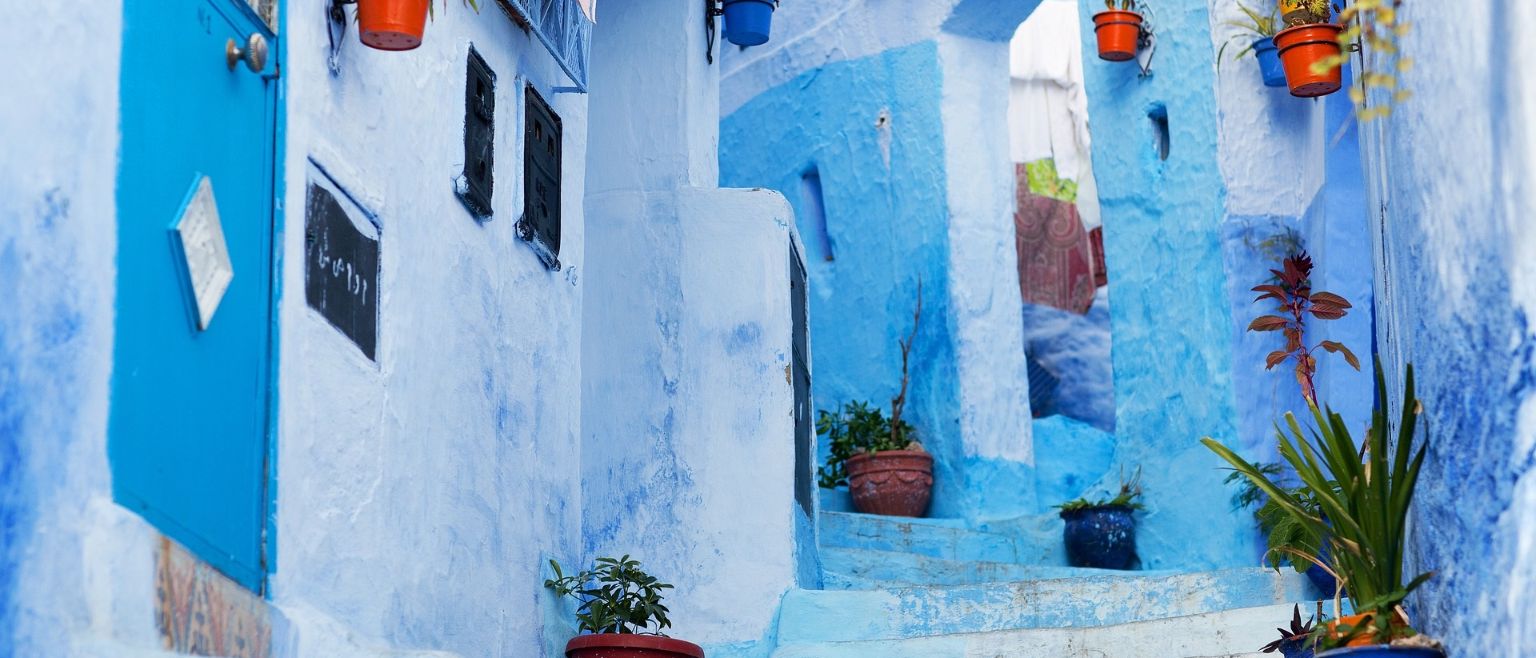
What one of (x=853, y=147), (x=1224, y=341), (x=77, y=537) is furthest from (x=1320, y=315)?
(x=77, y=537)

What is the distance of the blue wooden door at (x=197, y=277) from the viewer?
3480mm

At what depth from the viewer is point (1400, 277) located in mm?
4461

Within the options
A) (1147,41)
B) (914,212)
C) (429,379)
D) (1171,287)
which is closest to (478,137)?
(429,379)

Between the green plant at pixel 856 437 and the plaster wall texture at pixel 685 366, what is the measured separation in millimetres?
2452

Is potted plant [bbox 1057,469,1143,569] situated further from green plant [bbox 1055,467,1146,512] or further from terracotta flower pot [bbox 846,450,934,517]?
terracotta flower pot [bbox 846,450,934,517]

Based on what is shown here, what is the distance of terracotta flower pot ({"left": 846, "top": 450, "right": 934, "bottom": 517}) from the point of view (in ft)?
31.6

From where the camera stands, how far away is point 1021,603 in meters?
6.71

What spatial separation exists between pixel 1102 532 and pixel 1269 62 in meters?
2.31

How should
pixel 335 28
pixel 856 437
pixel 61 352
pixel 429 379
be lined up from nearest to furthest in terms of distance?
pixel 61 352
pixel 335 28
pixel 429 379
pixel 856 437

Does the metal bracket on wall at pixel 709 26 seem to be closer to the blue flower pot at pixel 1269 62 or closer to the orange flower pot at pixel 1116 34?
the orange flower pot at pixel 1116 34

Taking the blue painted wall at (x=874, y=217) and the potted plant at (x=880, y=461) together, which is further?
the blue painted wall at (x=874, y=217)

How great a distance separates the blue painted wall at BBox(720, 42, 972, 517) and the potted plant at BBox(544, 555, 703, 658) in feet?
12.5

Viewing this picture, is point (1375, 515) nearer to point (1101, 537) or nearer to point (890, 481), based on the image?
point (1101, 537)

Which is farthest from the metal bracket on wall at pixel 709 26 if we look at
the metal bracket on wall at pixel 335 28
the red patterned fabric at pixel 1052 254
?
the red patterned fabric at pixel 1052 254
